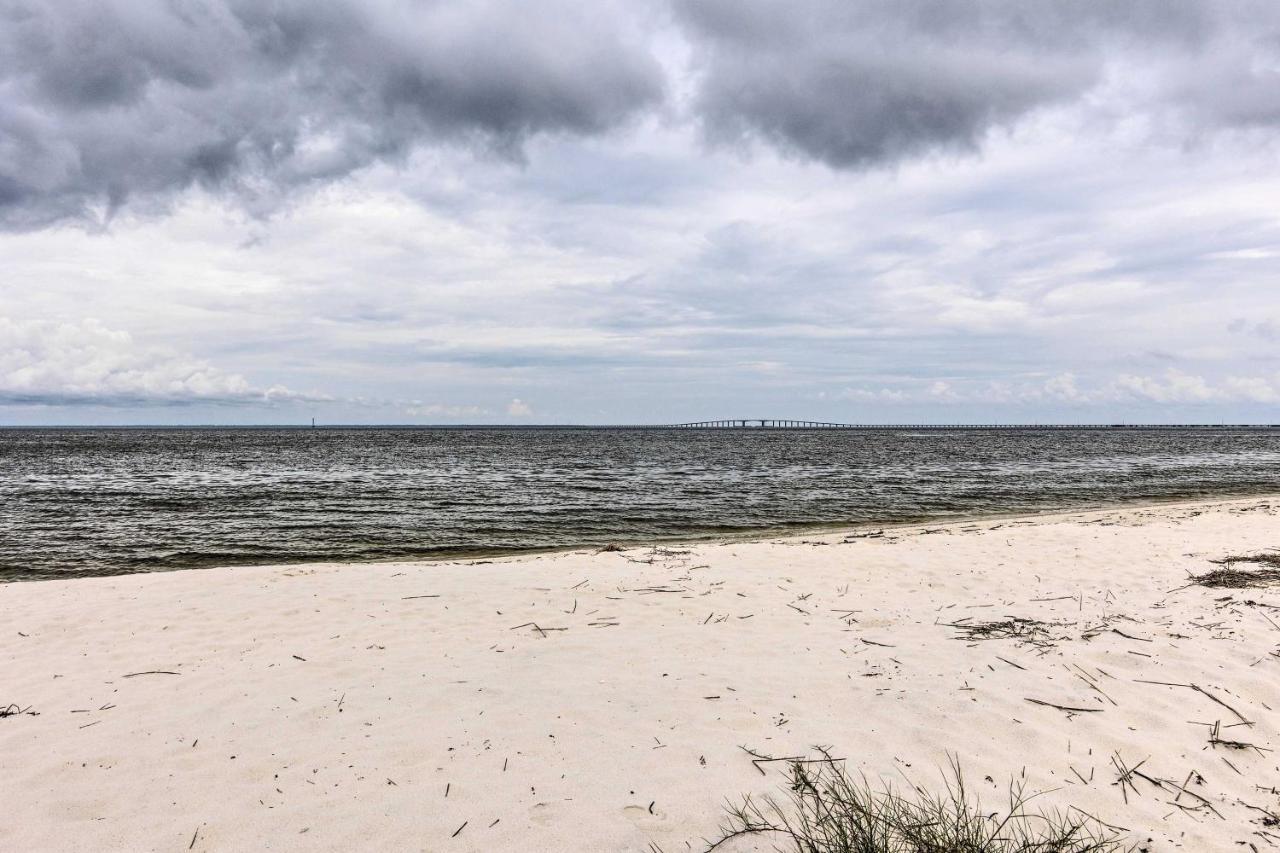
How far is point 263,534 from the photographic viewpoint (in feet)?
72.0

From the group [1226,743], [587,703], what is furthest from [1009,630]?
[587,703]

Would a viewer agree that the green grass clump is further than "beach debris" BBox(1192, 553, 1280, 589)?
No

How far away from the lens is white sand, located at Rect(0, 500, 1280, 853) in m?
4.74

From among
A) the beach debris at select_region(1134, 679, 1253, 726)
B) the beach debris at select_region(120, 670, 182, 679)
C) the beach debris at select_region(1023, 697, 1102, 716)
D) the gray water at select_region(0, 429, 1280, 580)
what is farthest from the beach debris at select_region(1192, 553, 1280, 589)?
the beach debris at select_region(120, 670, 182, 679)

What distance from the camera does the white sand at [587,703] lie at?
4.74 metres

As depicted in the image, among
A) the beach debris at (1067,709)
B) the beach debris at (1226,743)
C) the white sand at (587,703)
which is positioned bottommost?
the white sand at (587,703)

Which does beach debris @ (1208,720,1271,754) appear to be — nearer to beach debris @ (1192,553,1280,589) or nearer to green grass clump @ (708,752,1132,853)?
green grass clump @ (708,752,1132,853)

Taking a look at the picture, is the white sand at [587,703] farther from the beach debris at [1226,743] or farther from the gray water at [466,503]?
the gray water at [466,503]

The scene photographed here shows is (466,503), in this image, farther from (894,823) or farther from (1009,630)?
(894,823)

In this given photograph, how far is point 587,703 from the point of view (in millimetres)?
6480

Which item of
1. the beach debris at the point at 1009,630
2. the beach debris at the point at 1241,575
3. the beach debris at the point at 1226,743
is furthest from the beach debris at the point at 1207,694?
the beach debris at the point at 1241,575

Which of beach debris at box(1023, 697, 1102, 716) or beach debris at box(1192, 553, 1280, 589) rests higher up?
beach debris at box(1192, 553, 1280, 589)

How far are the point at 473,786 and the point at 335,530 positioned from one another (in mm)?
19763

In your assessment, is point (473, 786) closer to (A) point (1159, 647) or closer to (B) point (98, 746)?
(B) point (98, 746)
